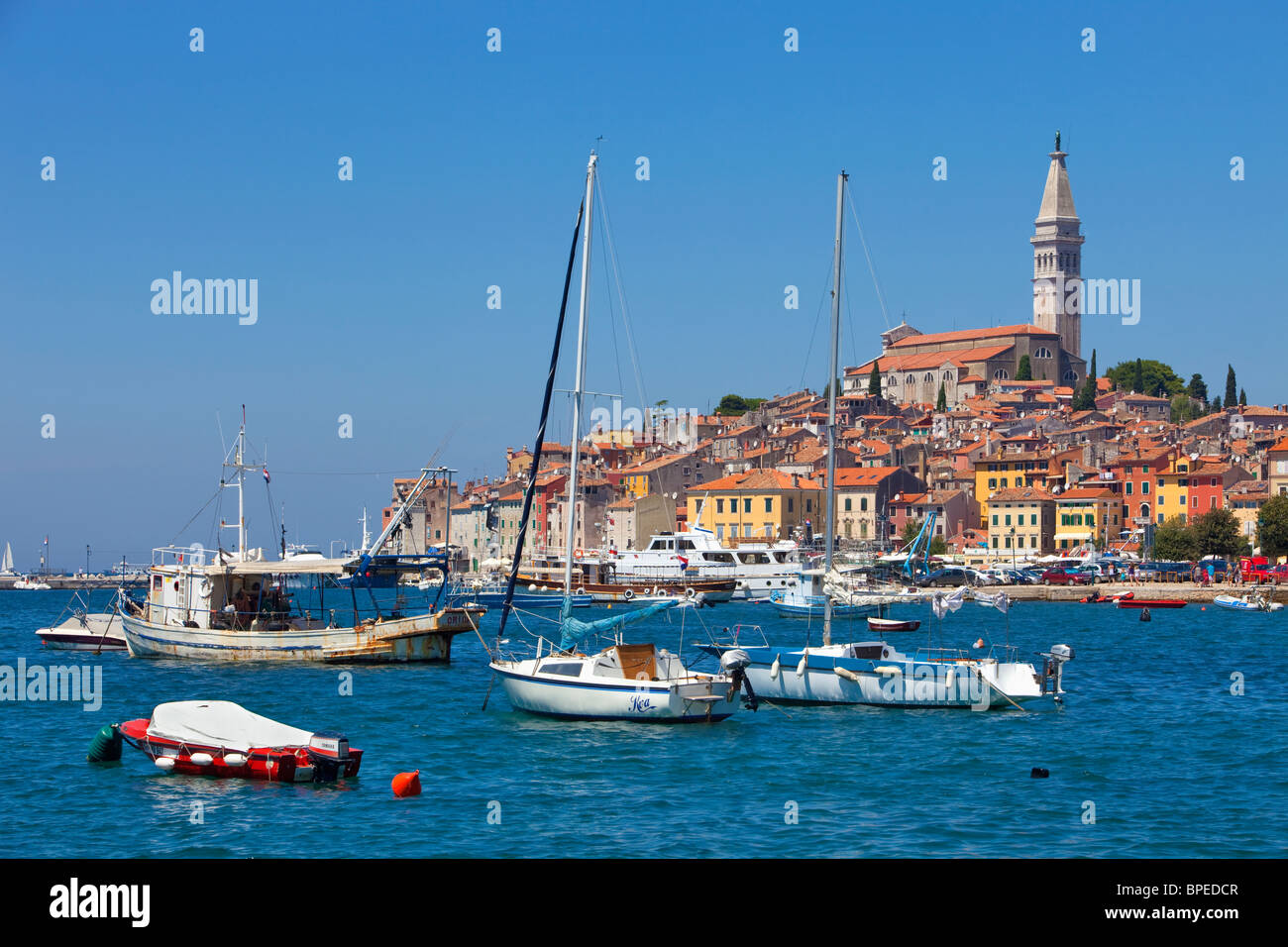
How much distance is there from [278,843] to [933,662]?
47.0 ft

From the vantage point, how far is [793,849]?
567 inches

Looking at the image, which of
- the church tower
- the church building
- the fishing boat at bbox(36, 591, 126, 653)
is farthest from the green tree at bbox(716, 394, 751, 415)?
the fishing boat at bbox(36, 591, 126, 653)

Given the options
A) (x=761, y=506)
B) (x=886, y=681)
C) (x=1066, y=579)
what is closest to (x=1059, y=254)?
(x=761, y=506)

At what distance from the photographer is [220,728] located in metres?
19.0

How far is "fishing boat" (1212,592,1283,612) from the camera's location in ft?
222

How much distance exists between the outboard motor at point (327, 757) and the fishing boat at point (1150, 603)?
6124 cm

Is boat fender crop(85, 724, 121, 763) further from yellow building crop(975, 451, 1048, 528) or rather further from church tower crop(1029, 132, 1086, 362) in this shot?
church tower crop(1029, 132, 1086, 362)

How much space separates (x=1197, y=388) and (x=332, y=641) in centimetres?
14405

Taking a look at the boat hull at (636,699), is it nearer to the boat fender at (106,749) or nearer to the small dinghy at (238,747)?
the small dinghy at (238,747)

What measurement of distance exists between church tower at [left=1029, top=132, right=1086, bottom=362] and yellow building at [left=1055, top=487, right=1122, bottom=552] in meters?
87.7

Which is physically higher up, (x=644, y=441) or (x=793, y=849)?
(x=644, y=441)
